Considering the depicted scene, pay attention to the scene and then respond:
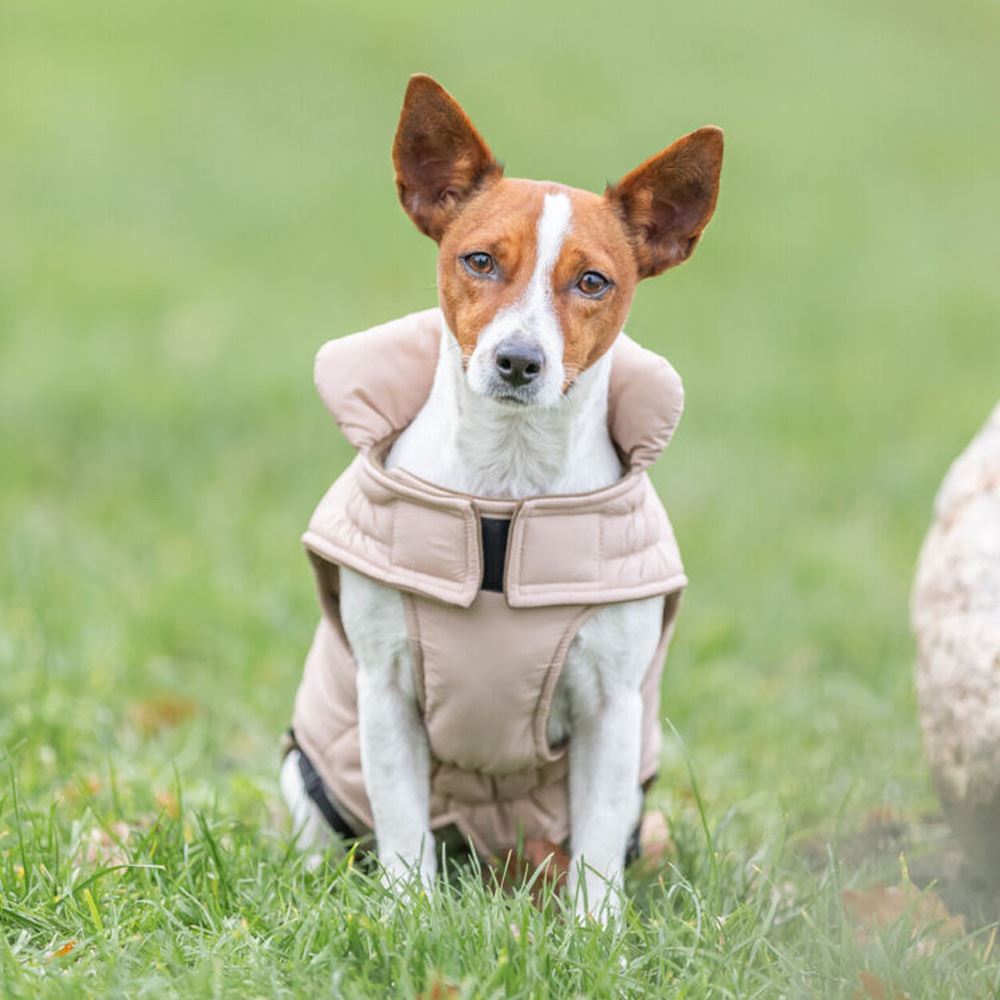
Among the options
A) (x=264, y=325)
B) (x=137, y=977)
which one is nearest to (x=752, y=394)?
(x=264, y=325)

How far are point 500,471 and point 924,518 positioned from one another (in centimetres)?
403

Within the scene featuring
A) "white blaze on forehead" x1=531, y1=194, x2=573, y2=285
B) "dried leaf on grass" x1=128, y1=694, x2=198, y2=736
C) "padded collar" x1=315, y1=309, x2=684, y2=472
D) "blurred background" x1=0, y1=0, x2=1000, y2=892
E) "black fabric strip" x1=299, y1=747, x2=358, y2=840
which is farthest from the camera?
"blurred background" x1=0, y1=0, x2=1000, y2=892

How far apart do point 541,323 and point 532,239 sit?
0.61 ft

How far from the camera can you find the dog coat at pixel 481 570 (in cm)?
320

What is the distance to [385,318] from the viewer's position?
8.84 metres

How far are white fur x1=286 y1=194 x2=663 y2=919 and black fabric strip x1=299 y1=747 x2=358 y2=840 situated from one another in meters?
0.26

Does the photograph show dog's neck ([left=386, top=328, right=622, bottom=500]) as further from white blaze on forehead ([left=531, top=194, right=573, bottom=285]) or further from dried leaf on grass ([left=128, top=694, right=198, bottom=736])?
dried leaf on grass ([left=128, top=694, right=198, bottom=736])

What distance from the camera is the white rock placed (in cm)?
359

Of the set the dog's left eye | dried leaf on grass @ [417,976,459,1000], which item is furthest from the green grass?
the dog's left eye

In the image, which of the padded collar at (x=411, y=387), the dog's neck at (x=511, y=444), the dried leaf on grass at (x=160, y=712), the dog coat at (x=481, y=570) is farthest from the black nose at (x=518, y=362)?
the dried leaf on grass at (x=160, y=712)

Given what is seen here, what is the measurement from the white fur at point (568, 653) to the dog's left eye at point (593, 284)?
8cm

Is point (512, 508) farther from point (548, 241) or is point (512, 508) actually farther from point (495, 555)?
point (548, 241)

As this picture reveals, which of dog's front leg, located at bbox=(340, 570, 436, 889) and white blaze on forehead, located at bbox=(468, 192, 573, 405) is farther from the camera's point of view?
dog's front leg, located at bbox=(340, 570, 436, 889)

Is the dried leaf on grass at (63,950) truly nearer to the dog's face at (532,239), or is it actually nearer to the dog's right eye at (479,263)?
the dog's face at (532,239)
